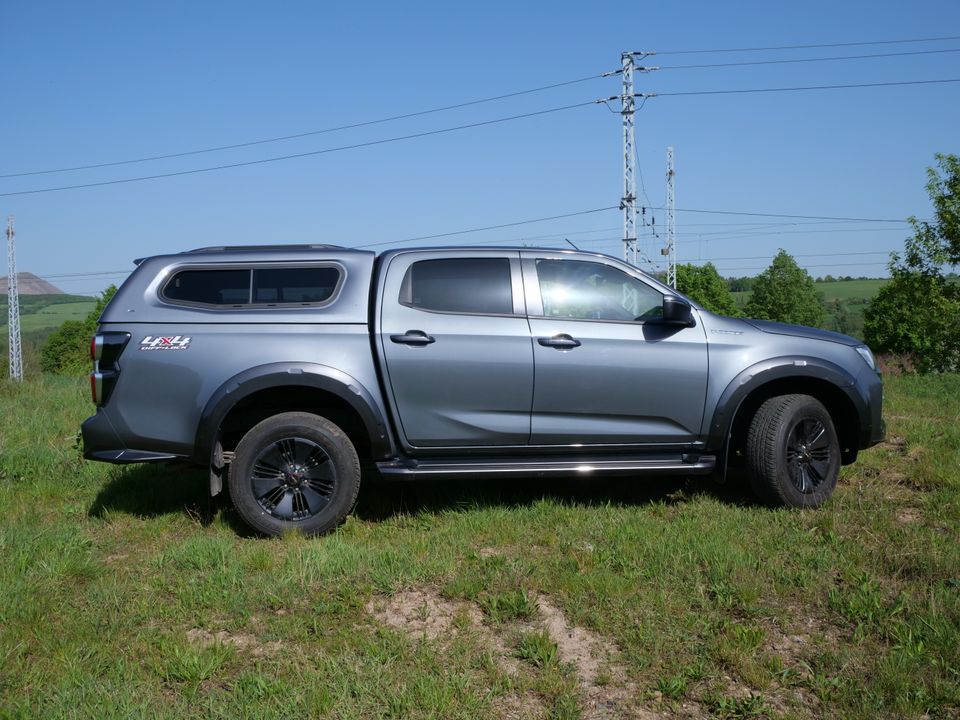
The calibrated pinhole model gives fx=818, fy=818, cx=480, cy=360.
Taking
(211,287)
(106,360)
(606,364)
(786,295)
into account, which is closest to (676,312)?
(606,364)

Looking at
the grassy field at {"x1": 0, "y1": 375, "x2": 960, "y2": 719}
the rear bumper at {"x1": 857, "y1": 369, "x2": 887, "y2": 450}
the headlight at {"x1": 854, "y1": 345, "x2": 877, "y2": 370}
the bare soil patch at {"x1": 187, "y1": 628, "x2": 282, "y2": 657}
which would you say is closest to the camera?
the grassy field at {"x1": 0, "y1": 375, "x2": 960, "y2": 719}

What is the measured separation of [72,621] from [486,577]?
2.10 meters

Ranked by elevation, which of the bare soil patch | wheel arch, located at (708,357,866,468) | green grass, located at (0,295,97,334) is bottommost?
the bare soil patch

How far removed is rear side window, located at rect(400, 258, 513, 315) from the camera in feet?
18.2

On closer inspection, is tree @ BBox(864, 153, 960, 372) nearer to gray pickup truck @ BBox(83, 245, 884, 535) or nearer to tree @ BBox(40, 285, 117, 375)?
gray pickup truck @ BBox(83, 245, 884, 535)

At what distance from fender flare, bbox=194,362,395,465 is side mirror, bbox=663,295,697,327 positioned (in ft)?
6.55

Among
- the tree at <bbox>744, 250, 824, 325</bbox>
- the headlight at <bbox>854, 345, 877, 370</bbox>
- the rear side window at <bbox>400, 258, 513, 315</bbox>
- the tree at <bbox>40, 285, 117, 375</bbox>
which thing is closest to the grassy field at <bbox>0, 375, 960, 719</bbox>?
the headlight at <bbox>854, 345, 877, 370</bbox>

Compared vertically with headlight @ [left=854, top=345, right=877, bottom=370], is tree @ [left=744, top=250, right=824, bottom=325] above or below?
above

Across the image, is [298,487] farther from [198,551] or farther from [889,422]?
[889,422]

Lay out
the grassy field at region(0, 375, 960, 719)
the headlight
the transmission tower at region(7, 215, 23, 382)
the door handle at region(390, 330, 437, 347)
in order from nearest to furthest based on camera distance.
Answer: the grassy field at region(0, 375, 960, 719) → the door handle at region(390, 330, 437, 347) → the headlight → the transmission tower at region(7, 215, 23, 382)

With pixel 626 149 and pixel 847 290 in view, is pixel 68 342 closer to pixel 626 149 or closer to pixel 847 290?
pixel 626 149

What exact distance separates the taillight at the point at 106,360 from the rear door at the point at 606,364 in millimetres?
2672

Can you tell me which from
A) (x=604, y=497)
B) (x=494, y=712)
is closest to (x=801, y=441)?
(x=604, y=497)

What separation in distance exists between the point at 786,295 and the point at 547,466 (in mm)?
86433
